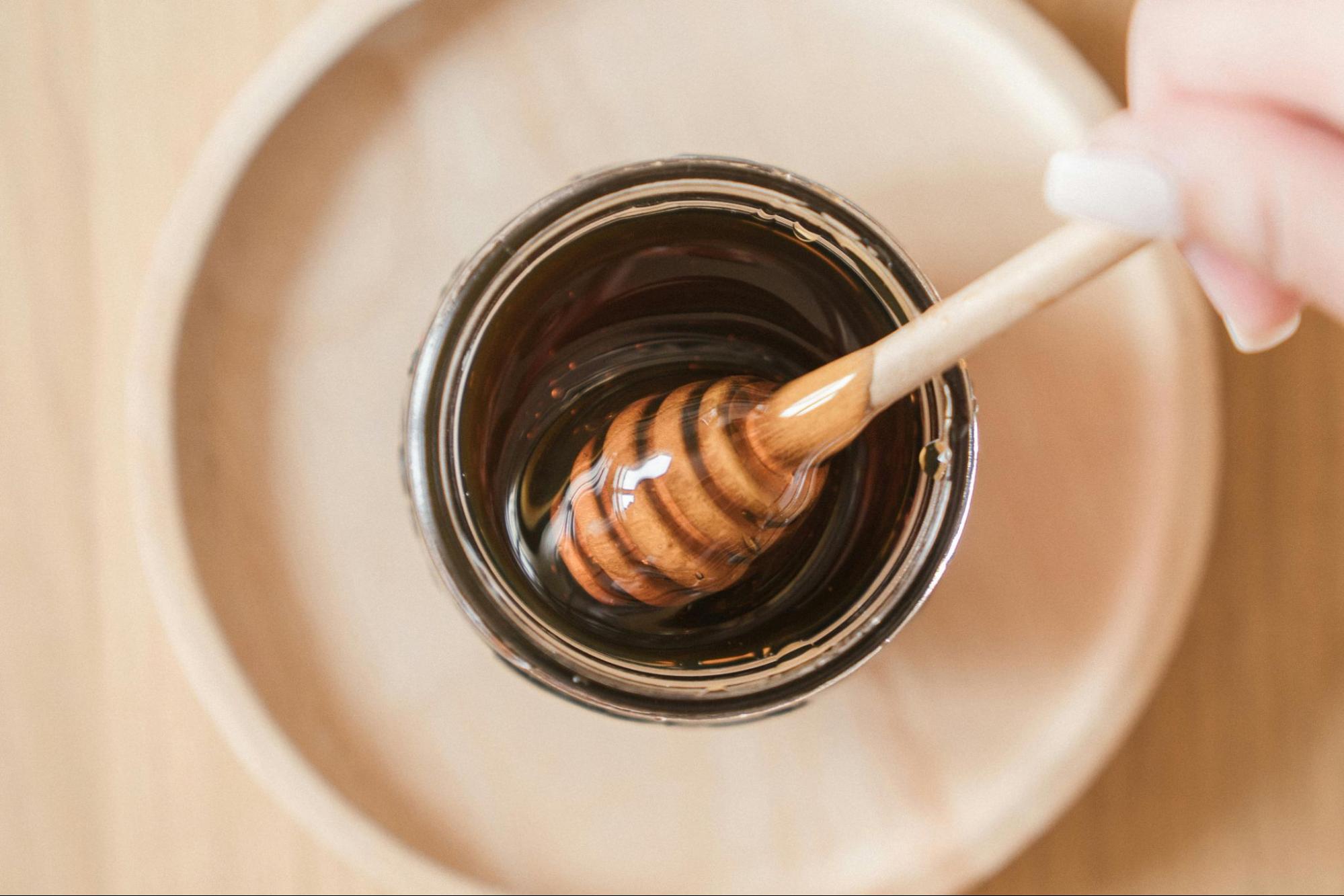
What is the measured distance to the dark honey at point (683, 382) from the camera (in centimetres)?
46

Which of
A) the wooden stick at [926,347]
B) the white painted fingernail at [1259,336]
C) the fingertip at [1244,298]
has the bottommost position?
the wooden stick at [926,347]

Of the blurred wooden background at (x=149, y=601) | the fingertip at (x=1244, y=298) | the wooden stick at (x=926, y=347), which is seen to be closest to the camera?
the wooden stick at (x=926, y=347)

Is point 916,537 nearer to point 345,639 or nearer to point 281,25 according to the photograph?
point 345,639

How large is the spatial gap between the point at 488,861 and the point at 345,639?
0.46 feet

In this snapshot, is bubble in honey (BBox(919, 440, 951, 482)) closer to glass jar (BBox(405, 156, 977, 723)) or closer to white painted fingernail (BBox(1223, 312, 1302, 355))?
glass jar (BBox(405, 156, 977, 723))

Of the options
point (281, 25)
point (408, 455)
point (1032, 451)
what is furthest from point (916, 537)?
point (281, 25)

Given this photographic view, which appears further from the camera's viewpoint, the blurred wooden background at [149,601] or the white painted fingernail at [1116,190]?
the blurred wooden background at [149,601]

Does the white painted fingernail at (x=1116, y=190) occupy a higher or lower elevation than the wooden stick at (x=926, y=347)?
higher

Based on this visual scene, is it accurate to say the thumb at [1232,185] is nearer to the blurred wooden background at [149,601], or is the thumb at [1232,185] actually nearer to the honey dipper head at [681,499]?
the honey dipper head at [681,499]

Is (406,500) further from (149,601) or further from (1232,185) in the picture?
(1232,185)

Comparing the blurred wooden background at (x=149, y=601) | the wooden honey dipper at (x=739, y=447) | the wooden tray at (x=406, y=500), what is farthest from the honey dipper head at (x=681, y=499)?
the blurred wooden background at (x=149, y=601)

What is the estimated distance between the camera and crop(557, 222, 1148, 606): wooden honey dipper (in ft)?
1.01

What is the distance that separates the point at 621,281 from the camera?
19.5 inches

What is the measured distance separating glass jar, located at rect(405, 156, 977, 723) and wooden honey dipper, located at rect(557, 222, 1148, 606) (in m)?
0.03
